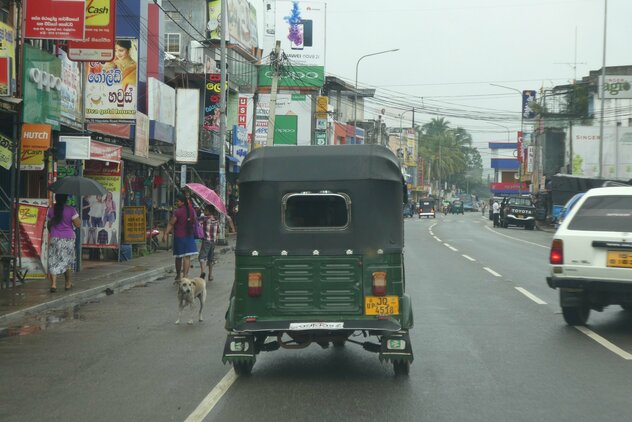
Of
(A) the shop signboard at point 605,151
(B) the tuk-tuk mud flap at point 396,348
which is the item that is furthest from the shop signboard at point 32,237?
(A) the shop signboard at point 605,151

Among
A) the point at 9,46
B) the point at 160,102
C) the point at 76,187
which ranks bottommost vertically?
the point at 76,187

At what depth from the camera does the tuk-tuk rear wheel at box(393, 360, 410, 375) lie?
7730 millimetres

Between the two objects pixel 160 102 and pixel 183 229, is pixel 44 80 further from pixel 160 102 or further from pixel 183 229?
pixel 160 102

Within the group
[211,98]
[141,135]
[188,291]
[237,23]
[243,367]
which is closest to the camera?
[243,367]

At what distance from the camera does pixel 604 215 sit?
34.3 feet

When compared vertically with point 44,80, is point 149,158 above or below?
below

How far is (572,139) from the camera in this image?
5538cm

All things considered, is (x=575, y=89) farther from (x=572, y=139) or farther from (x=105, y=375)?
(x=105, y=375)

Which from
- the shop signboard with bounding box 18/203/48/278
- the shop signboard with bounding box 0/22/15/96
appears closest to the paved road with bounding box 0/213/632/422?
the shop signboard with bounding box 18/203/48/278

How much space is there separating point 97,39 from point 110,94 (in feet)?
19.0

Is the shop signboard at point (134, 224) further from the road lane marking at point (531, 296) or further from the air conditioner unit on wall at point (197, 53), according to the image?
the air conditioner unit on wall at point (197, 53)

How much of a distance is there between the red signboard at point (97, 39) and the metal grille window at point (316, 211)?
972 cm

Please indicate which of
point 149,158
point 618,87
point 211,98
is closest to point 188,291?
point 149,158

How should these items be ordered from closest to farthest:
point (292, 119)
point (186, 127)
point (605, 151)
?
1. point (186, 127)
2. point (605, 151)
3. point (292, 119)
